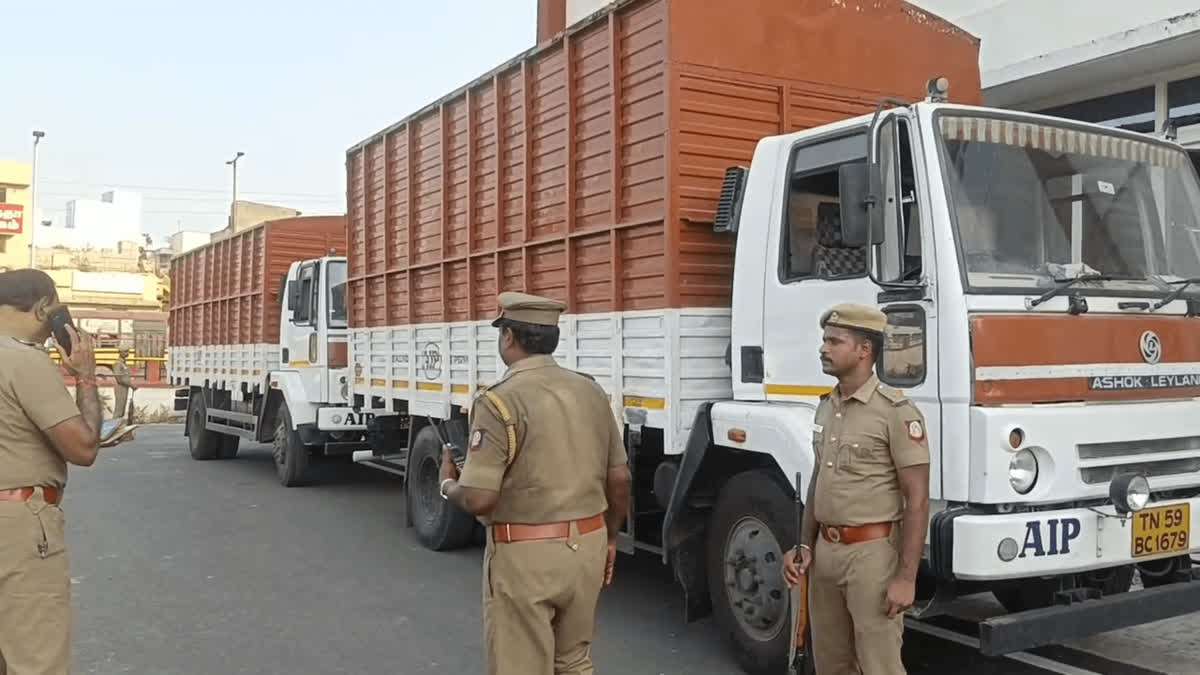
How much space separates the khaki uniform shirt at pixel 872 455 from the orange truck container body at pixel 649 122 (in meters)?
1.76

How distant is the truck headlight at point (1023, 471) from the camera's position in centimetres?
379

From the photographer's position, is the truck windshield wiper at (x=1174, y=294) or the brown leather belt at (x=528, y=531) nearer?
the brown leather belt at (x=528, y=531)

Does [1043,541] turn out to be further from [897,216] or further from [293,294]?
[293,294]

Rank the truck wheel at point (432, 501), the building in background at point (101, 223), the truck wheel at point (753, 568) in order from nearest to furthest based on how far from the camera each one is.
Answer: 1. the truck wheel at point (753, 568)
2. the truck wheel at point (432, 501)
3. the building in background at point (101, 223)

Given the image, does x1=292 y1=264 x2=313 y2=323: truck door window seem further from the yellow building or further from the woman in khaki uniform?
the yellow building

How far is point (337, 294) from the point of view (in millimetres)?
11008

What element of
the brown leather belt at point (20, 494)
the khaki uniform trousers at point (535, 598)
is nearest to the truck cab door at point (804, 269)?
the khaki uniform trousers at point (535, 598)

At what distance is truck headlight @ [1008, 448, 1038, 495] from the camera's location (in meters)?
3.79

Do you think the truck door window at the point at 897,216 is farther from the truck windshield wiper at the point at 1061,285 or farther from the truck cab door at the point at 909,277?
the truck windshield wiper at the point at 1061,285

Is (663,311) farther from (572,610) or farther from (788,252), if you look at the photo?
(572,610)

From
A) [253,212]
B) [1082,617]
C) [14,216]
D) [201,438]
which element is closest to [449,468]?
[1082,617]

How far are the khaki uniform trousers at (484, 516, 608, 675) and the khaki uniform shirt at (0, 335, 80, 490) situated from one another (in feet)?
4.79

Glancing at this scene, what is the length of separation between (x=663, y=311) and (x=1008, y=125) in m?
1.74

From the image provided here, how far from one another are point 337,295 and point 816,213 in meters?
7.33
